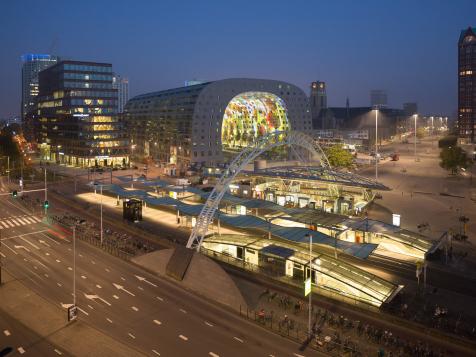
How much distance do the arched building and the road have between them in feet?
242

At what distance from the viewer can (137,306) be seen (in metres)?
30.0

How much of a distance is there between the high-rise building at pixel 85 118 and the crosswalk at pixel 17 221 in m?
67.3

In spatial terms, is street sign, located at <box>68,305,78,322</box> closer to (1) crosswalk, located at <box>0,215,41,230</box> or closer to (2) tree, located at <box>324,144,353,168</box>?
(1) crosswalk, located at <box>0,215,41,230</box>

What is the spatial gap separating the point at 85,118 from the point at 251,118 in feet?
180

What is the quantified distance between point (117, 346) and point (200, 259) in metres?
10.9

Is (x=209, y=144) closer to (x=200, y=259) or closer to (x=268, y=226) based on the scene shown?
(x=268, y=226)

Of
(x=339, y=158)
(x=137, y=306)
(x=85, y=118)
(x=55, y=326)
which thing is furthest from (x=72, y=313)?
(x=85, y=118)

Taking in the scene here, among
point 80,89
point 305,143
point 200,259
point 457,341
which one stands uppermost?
point 80,89

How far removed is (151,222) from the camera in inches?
2272

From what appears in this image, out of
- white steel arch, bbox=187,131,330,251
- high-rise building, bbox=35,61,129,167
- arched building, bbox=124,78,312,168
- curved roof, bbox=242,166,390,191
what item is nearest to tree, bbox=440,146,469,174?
arched building, bbox=124,78,312,168

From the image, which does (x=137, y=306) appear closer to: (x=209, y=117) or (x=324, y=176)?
(x=324, y=176)

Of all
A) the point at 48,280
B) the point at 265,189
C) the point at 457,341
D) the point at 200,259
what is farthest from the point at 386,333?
the point at 265,189

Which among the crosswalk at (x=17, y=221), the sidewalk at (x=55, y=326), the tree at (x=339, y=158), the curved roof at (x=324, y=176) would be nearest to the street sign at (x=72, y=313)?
the sidewalk at (x=55, y=326)

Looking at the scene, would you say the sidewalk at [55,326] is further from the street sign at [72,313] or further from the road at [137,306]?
the road at [137,306]
